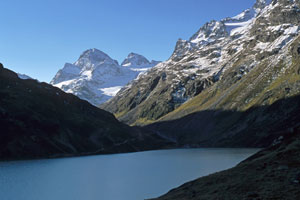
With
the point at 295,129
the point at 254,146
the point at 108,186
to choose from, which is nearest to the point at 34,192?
the point at 108,186

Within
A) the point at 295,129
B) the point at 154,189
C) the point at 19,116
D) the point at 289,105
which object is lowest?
the point at 154,189

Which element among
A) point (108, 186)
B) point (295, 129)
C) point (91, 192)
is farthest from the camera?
point (108, 186)

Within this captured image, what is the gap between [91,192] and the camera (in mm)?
69562

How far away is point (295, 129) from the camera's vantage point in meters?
64.4

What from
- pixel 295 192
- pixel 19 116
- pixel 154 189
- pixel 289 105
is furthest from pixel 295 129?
pixel 19 116

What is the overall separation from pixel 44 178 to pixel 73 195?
29.7m

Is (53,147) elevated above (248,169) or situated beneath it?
elevated above

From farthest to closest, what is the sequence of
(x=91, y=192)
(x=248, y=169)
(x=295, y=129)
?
(x=91, y=192) → (x=295, y=129) → (x=248, y=169)

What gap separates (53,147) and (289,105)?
463 feet

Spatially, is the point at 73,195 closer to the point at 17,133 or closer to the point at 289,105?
the point at 17,133

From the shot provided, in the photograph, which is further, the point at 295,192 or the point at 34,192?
the point at 34,192

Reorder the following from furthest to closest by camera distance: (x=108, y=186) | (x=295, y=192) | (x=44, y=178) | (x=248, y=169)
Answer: (x=44, y=178) → (x=108, y=186) → (x=248, y=169) → (x=295, y=192)

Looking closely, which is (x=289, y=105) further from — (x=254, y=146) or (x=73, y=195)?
(x=73, y=195)

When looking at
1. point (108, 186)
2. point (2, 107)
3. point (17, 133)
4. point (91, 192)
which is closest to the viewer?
point (91, 192)
